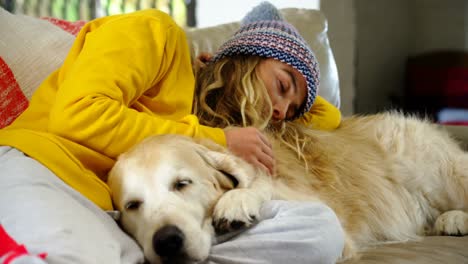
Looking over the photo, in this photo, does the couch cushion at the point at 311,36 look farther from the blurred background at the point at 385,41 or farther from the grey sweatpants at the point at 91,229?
the blurred background at the point at 385,41

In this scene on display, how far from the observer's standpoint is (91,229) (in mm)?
993

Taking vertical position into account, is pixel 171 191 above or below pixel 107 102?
below

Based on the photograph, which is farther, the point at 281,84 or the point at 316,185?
the point at 281,84

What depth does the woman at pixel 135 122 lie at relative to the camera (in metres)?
0.99

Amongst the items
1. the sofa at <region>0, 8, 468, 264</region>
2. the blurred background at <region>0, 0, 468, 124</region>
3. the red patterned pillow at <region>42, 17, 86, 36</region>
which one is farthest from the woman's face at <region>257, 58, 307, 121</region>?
the blurred background at <region>0, 0, 468, 124</region>

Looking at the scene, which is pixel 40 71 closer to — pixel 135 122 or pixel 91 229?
pixel 135 122

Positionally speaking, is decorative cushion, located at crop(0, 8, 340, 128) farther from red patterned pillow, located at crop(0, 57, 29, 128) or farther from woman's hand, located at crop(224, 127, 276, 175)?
woman's hand, located at crop(224, 127, 276, 175)

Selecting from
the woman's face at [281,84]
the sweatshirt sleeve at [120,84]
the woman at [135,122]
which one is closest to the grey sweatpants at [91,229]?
the woman at [135,122]

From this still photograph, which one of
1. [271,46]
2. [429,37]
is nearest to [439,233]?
[271,46]

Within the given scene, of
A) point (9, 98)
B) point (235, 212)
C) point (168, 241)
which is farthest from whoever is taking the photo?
point (9, 98)

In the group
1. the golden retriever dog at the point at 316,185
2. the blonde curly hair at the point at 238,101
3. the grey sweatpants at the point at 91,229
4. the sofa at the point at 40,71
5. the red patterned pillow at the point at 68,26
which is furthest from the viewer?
the red patterned pillow at the point at 68,26

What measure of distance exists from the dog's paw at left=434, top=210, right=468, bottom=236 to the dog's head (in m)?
0.88

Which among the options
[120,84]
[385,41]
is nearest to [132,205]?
[120,84]

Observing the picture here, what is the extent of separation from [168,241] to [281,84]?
0.90m
